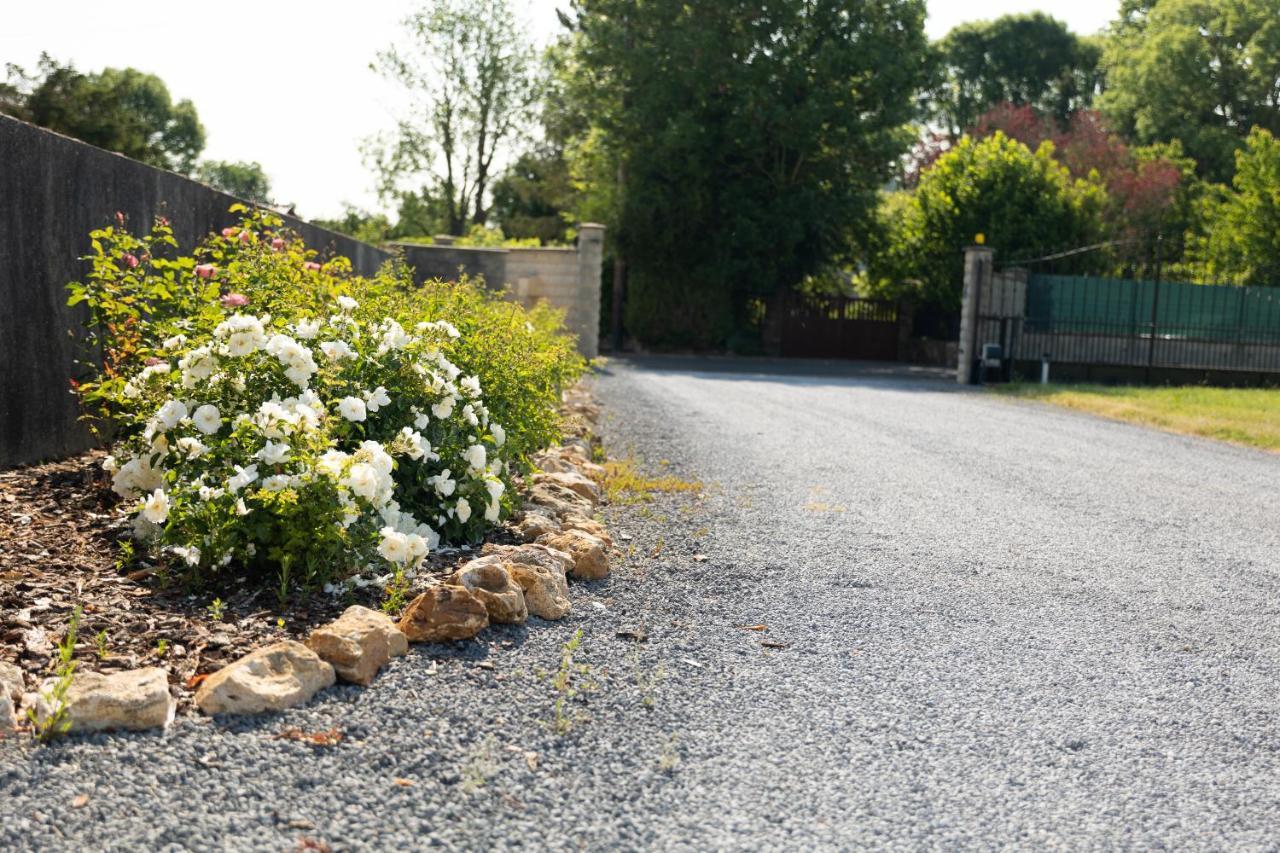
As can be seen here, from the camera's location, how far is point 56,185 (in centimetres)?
622

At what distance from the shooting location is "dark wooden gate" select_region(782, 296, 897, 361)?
3231 centimetres

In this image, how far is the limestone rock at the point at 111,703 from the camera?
123 inches

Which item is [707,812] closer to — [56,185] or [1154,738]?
[1154,738]

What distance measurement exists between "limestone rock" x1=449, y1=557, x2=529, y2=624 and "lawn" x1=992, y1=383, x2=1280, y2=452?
10546 millimetres

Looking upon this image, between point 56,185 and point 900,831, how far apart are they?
211 inches

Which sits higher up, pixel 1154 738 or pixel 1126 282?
pixel 1126 282

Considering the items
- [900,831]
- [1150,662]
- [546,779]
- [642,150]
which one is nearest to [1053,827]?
[900,831]

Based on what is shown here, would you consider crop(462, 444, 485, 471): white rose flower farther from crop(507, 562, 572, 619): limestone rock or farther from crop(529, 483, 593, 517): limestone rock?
crop(529, 483, 593, 517): limestone rock

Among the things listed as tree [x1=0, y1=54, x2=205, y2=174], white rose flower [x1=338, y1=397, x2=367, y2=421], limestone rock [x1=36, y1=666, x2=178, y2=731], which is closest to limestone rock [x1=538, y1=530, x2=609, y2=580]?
white rose flower [x1=338, y1=397, x2=367, y2=421]

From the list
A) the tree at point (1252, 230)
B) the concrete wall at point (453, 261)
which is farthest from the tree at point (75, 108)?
the tree at point (1252, 230)

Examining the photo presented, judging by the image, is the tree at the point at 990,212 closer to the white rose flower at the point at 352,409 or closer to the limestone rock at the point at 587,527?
the limestone rock at the point at 587,527

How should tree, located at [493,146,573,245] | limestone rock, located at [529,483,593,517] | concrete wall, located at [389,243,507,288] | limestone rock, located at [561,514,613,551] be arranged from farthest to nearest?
tree, located at [493,146,573,245], concrete wall, located at [389,243,507,288], limestone rock, located at [529,483,593,517], limestone rock, located at [561,514,613,551]

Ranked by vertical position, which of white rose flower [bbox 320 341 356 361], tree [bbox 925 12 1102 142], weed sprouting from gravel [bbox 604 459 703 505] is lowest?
weed sprouting from gravel [bbox 604 459 703 505]

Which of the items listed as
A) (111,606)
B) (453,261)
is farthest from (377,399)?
(453,261)
